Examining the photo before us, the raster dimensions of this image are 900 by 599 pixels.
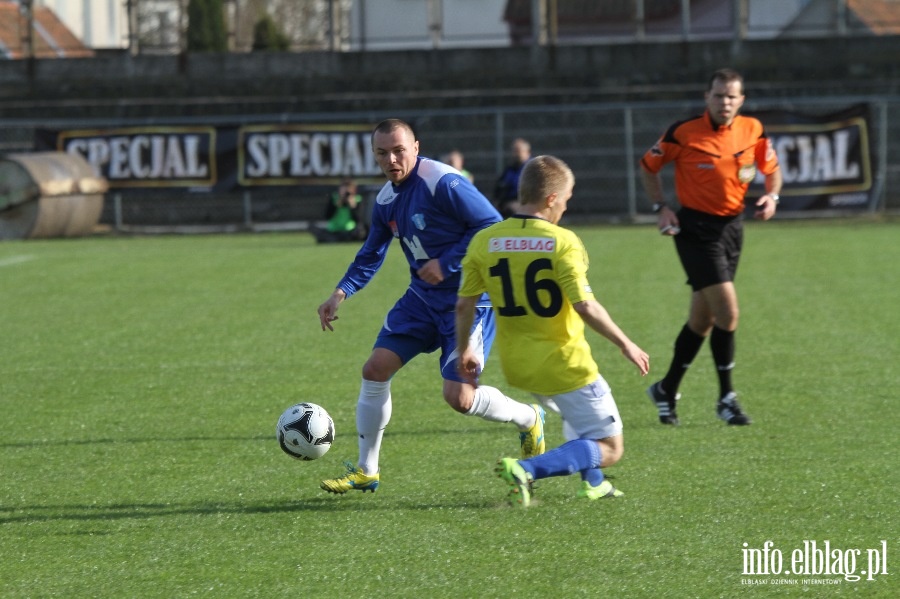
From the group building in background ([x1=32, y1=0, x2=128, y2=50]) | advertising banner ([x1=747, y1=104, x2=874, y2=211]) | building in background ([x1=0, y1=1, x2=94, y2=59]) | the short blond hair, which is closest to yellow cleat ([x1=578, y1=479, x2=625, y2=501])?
the short blond hair

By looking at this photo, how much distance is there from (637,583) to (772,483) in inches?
62.6

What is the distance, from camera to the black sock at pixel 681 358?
285 inches

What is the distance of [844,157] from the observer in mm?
22469

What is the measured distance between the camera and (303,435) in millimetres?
5828

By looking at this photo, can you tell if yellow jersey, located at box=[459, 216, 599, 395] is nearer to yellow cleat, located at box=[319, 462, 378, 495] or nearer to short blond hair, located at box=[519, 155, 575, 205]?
short blond hair, located at box=[519, 155, 575, 205]

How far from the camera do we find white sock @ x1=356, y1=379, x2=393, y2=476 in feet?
18.5

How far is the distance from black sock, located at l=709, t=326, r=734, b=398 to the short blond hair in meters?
2.68

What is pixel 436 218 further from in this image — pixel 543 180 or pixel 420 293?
pixel 543 180

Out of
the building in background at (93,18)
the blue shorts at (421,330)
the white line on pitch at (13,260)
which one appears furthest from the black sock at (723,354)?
the building in background at (93,18)

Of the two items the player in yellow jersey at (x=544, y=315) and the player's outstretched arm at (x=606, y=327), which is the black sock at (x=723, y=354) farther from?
the player's outstretched arm at (x=606, y=327)

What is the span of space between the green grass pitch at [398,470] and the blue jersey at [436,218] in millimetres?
938

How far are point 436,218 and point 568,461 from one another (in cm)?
128

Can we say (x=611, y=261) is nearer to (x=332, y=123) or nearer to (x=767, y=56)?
(x=332, y=123)

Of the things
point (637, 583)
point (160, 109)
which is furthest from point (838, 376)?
point (160, 109)
